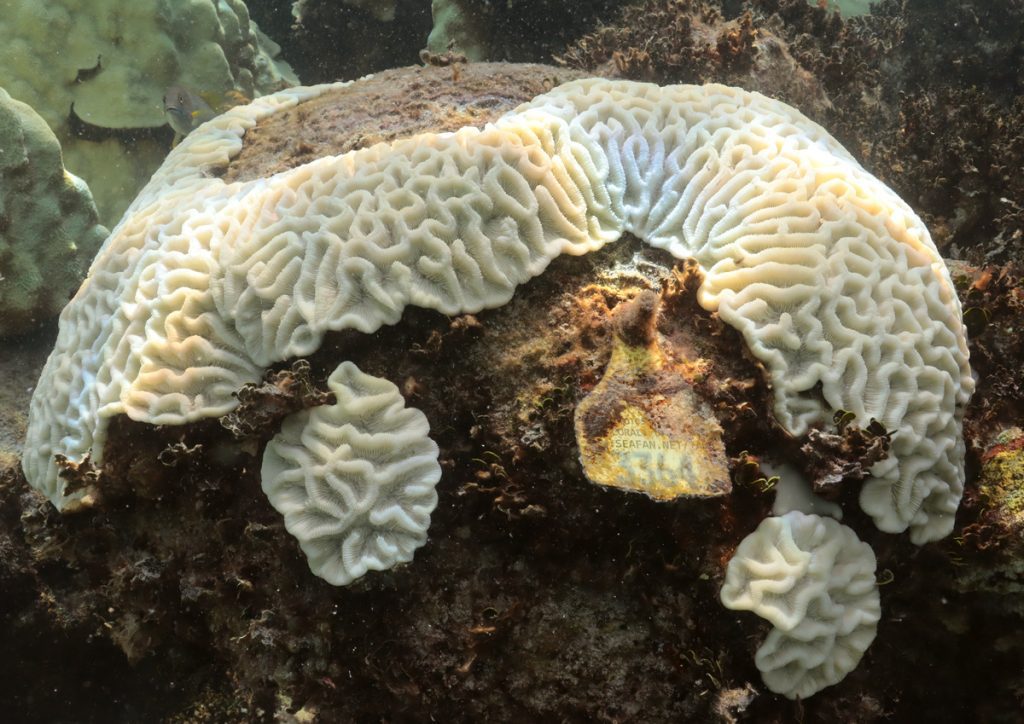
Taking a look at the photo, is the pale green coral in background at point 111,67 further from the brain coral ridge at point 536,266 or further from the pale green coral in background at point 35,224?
the brain coral ridge at point 536,266

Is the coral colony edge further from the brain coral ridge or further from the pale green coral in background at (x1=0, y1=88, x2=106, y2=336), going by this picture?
the pale green coral in background at (x1=0, y1=88, x2=106, y2=336)

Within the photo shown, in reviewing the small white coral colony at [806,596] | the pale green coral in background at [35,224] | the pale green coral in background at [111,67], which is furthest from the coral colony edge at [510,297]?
the pale green coral in background at [111,67]

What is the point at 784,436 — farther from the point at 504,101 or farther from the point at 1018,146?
the point at 1018,146

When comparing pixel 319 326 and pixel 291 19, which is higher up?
pixel 319 326

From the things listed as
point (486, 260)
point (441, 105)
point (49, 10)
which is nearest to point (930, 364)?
point (486, 260)

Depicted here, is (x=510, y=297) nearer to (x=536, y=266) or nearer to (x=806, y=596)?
(x=536, y=266)

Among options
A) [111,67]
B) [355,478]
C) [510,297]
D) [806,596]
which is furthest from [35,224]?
[806,596]

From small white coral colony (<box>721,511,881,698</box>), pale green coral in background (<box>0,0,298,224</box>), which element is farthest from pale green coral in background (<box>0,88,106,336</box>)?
small white coral colony (<box>721,511,881,698</box>)
